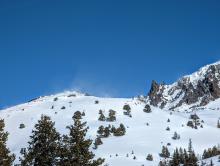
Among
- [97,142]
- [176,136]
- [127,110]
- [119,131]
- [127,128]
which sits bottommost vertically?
[97,142]

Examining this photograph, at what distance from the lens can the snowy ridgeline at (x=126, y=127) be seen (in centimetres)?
6931

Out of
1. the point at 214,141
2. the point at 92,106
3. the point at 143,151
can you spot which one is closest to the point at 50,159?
the point at 143,151

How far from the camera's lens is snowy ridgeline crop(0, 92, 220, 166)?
6931cm

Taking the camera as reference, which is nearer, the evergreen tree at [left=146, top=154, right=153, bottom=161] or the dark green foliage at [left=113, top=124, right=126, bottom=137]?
the evergreen tree at [left=146, top=154, right=153, bottom=161]

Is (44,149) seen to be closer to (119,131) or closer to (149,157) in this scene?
(149,157)

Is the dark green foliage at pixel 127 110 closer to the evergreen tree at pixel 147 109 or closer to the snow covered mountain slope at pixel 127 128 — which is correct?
the snow covered mountain slope at pixel 127 128

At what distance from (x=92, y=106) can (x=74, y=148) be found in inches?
2210

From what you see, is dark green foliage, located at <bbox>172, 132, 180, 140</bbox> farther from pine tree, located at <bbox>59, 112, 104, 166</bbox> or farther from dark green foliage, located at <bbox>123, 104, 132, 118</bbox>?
pine tree, located at <bbox>59, 112, 104, 166</bbox>

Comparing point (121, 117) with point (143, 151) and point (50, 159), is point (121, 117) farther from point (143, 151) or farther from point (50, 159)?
point (50, 159)

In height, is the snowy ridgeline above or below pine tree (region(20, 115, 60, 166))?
above

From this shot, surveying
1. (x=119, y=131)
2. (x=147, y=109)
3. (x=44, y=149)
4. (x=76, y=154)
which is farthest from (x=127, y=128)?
(x=76, y=154)

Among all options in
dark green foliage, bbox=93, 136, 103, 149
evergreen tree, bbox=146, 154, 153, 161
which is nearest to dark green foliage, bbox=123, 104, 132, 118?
dark green foliage, bbox=93, 136, 103, 149

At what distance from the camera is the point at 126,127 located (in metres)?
78.5

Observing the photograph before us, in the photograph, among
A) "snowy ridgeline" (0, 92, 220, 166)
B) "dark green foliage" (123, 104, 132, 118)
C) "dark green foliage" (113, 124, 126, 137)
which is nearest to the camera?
"snowy ridgeline" (0, 92, 220, 166)
